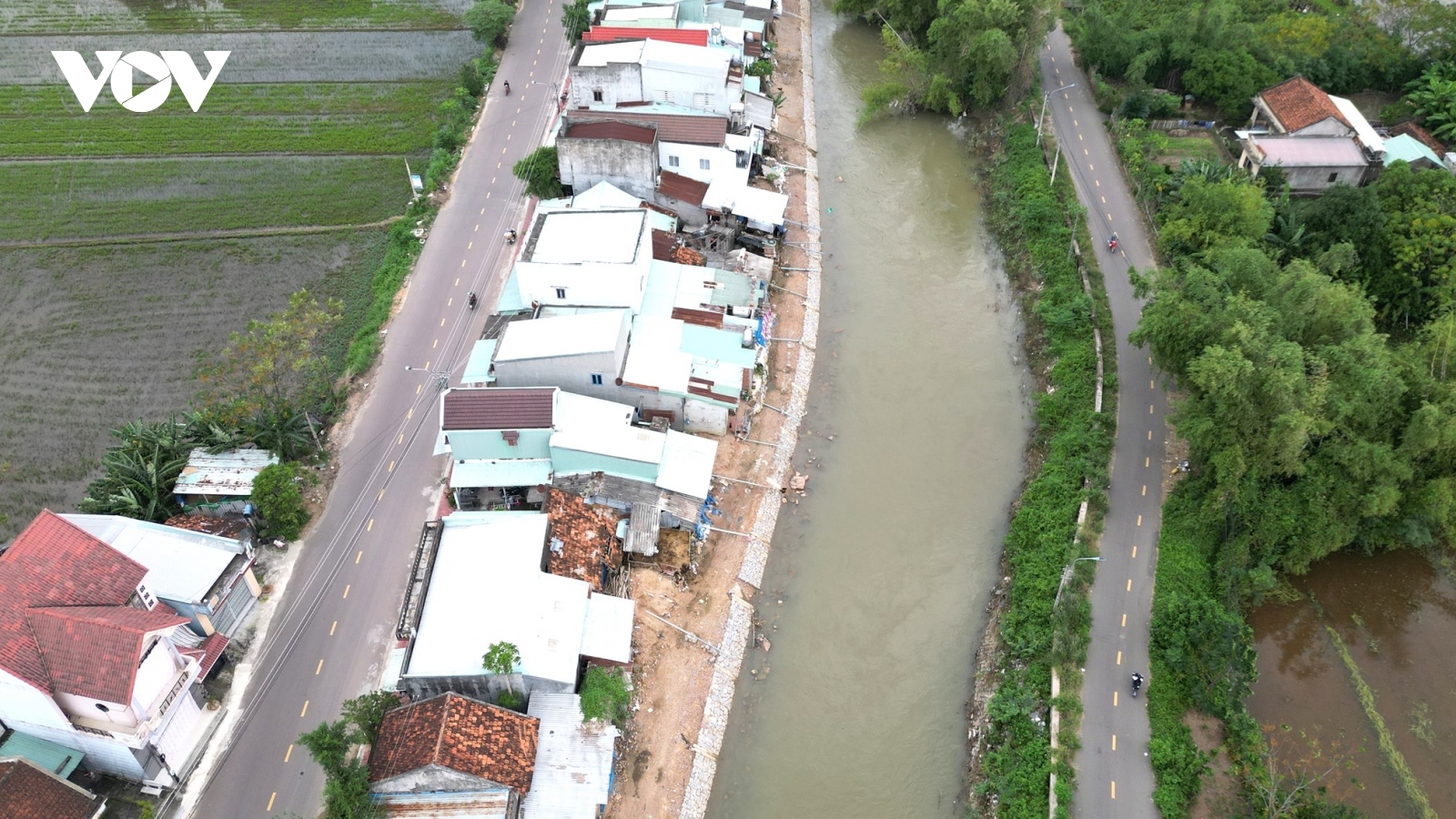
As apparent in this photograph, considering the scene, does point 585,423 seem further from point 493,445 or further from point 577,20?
point 577,20

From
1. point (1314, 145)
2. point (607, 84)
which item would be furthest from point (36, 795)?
point (1314, 145)

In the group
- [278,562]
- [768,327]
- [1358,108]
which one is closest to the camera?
[278,562]

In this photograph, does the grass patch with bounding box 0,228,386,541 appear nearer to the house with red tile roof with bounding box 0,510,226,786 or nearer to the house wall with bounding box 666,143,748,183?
the house with red tile roof with bounding box 0,510,226,786

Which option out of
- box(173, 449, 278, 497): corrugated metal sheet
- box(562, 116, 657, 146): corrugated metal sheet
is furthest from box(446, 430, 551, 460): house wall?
box(562, 116, 657, 146): corrugated metal sheet

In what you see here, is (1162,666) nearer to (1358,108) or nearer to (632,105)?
(632,105)

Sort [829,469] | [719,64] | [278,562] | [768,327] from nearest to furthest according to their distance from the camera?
1. [278,562]
2. [829,469]
3. [768,327]
4. [719,64]

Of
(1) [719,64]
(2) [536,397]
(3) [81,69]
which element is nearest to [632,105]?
(1) [719,64]

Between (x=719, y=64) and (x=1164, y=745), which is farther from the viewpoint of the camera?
(x=719, y=64)

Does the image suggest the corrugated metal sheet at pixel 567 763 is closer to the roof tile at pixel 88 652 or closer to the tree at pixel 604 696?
the tree at pixel 604 696
